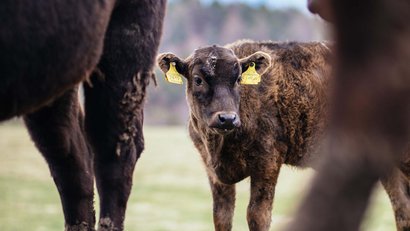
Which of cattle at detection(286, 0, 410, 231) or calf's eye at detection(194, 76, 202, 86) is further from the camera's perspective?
calf's eye at detection(194, 76, 202, 86)

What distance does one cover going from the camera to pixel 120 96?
183 inches

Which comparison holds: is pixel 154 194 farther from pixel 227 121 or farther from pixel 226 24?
pixel 226 24

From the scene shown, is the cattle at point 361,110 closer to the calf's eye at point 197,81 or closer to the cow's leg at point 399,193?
the calf's eye at point 197,81

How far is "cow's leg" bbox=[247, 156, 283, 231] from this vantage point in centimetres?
772

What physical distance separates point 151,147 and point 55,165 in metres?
39.5

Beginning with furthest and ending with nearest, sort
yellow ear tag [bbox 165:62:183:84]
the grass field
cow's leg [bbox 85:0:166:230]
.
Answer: the grass field, yellow ear tag [bbox 165:62:183:84], cow's leg [bbox 85:0:166:230]

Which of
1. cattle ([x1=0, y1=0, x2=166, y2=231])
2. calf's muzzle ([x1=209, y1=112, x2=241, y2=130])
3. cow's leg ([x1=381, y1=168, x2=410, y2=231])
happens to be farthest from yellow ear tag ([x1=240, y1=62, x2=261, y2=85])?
cattle ([x1=0, y1=0, x2=166, y2=231])

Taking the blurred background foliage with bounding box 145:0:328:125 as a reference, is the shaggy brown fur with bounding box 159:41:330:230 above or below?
above

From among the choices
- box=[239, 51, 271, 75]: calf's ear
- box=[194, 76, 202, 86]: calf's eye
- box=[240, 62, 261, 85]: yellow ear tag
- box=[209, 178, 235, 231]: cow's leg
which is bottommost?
box=[209, 178, 235, 231]: cow's leg

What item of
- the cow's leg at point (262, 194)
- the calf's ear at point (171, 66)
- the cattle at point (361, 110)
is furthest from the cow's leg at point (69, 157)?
the cattle at point (361, 110)

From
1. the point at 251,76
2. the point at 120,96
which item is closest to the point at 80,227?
the point at 120,96

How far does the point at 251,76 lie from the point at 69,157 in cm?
314

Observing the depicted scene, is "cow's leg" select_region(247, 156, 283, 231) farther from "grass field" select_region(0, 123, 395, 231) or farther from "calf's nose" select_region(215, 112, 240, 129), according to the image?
"grass field" select_region(0, 123, 395, 231)

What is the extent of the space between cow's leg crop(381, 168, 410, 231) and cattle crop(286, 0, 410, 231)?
21.8ft
